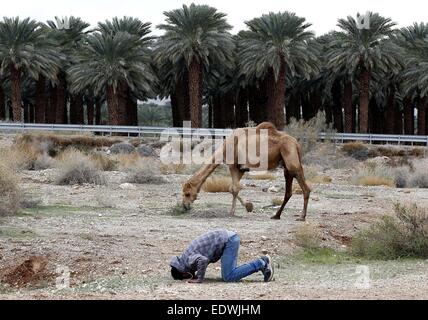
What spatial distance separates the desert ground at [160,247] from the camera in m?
10.0

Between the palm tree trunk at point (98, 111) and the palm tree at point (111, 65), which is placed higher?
the palm tree at point (111, 65)

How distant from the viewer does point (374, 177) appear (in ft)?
99.8

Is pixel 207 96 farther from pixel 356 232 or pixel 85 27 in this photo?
pixel 356 232

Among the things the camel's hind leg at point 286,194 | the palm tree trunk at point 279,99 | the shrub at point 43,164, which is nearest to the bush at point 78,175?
the shrub at point 43,164

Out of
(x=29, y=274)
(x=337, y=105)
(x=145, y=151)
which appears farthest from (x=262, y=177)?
(x=337, y=105)

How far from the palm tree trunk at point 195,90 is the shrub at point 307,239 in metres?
30.0

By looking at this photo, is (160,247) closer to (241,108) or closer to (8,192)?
(8,192)

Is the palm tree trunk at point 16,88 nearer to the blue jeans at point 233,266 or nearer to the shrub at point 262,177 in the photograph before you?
the shrub at point 262,177

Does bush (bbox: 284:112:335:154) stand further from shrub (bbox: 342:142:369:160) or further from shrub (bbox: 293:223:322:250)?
shrub (bbox: 293:223:322:250)

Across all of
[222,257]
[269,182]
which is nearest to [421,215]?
[222,257]

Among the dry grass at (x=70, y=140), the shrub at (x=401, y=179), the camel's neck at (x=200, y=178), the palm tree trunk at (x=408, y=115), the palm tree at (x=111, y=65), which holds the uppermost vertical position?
the palm tree at (x=111, y=65)

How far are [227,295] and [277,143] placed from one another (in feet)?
27.7

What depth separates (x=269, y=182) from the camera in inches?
1109
